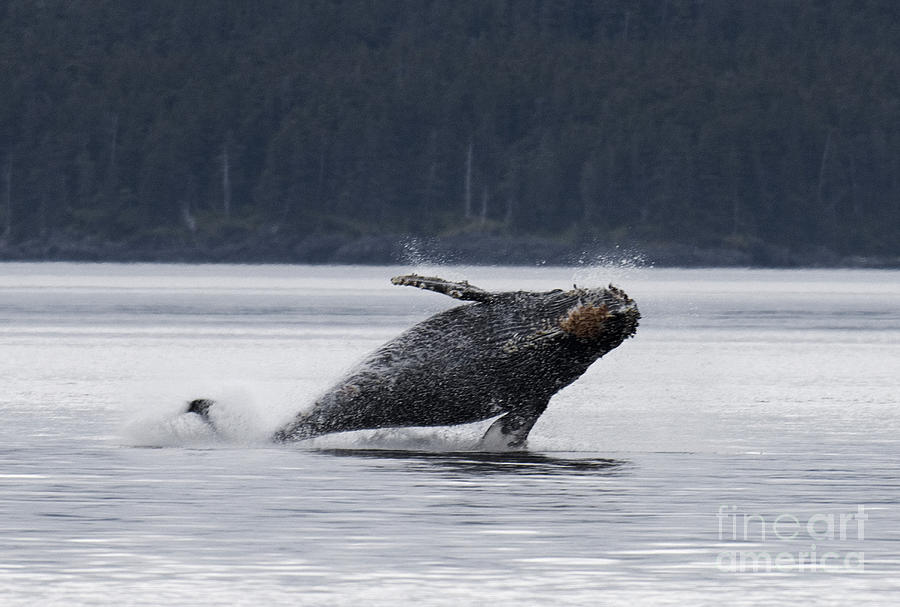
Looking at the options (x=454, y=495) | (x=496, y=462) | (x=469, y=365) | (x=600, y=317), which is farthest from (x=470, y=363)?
(x=454, y=495)

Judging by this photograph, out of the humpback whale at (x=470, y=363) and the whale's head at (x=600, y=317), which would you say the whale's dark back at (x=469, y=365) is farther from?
the whale's head at (x=600, y=317)

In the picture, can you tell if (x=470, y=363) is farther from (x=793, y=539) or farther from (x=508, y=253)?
(x=508, y=253)

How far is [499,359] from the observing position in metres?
25.7

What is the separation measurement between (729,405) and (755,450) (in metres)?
10.1

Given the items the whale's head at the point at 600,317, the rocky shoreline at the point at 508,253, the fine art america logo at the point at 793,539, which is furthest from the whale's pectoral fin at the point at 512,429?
the rocky shoreline at the point at 508,253

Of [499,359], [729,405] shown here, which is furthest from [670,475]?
[729,405]

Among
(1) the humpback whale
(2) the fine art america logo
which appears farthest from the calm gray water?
(1) the humpback whale

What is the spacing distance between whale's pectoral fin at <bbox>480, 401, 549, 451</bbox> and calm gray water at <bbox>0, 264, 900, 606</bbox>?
413mm

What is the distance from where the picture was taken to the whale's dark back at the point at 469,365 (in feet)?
84.0

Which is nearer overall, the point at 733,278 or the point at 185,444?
the point at 185,444

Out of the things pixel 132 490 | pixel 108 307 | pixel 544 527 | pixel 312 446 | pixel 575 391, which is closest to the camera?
pixel 544 527

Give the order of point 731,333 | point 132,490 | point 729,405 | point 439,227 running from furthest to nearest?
point 439,227 < point 731,333 < point 729,405 < point 132,490

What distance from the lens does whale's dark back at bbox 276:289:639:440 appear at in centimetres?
2561

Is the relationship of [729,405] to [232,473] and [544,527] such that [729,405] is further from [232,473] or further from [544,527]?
[544,527]
